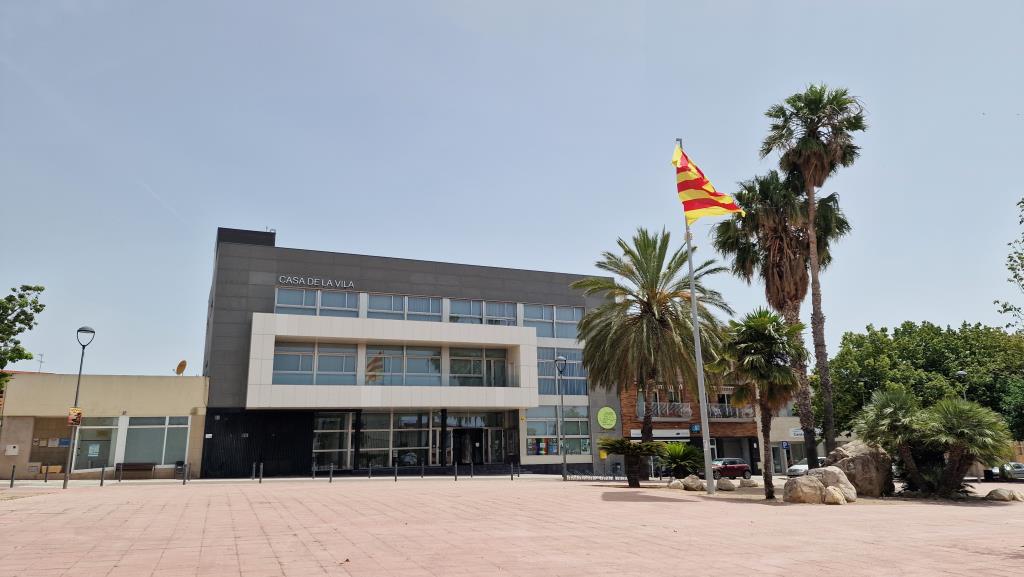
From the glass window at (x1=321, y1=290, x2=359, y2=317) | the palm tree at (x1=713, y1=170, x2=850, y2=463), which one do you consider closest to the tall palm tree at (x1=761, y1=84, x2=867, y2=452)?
the palm tree at (x1=713, y1=170, x2=850, y2=463)

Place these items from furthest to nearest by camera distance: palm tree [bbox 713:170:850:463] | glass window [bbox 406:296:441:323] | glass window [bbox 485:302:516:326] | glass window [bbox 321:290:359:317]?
glass window [bbox 485:302:516:326]
glass window [bbox 406:296:441:323]
glass window [bbox 321:290:359:317]
palm tree [bbox 713:170:850:463]

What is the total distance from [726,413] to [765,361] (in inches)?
1062

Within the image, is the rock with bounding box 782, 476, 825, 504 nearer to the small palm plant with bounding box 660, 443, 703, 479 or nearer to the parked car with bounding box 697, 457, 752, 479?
the small palm plant with bounding box 660, 443, 703, 479

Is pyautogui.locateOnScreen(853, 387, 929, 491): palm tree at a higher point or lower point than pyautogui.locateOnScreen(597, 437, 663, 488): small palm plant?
higher

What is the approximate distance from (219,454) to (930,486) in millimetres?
31246

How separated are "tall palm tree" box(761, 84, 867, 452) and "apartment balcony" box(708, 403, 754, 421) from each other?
16.0 metres

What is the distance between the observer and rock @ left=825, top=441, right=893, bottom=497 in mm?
21984

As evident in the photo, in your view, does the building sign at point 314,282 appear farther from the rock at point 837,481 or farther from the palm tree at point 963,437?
the palm tree at point 963,437

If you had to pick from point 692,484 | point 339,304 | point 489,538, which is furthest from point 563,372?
point 489,538

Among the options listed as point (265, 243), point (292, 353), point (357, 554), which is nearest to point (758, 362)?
point (357, 554)

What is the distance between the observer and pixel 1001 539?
1046 centimetres

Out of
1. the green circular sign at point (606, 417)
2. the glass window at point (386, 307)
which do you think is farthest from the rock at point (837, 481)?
the glass window at point (386, 307)

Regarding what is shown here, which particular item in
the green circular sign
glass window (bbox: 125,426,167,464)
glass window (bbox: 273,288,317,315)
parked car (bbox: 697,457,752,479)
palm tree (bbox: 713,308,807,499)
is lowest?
parked car (bbox: 697,457,752,479)

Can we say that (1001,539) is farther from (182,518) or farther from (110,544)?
(182,518)
